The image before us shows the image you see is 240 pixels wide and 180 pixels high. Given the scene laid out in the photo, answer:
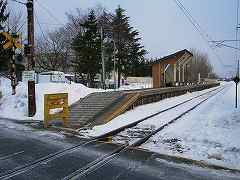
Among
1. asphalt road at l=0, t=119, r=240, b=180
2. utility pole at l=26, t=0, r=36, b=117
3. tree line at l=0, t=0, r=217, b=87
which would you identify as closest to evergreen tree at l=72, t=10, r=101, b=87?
tree line at l=0, t=0, r=217, b=87

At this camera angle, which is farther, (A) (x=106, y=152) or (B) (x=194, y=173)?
(A) (x=106, y=152)

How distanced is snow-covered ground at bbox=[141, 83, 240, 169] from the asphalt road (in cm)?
93

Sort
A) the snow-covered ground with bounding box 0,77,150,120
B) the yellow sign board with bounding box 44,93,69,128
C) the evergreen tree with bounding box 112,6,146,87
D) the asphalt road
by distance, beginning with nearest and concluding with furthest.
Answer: the asphalt road, the yellow sign board with bounding box 44,93,69,128, the snow-covered ground with bounding box 0,77,150,120, the evergreen tree with bounding box 112,6,146,87

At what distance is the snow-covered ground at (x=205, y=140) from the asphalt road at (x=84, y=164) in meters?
0.93

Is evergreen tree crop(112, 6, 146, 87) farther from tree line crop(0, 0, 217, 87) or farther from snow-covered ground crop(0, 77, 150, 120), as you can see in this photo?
snow-covered ground crop(0, 77, 150, 120)

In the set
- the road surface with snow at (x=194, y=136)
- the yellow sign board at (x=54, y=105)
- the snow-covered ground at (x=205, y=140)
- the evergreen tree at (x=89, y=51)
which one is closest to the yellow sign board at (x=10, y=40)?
the yellow sign board at (x=54, y=105)

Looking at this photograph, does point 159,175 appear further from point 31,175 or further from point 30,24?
point 30,24

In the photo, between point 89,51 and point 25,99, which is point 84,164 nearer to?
point 25,99

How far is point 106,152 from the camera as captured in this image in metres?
10.1

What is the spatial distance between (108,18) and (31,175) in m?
59.8

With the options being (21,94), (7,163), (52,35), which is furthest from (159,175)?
(52,35)

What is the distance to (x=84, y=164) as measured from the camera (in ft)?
28.4

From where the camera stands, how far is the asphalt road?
7785 mm

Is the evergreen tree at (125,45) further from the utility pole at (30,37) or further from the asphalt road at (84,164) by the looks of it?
the asphalt road at (84,164)
